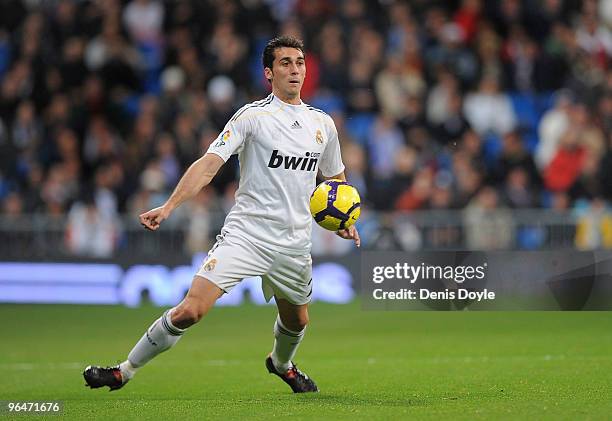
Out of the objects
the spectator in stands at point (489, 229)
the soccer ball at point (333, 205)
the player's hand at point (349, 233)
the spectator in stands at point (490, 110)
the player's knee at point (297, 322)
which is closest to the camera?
the soccer ball at point (333, 205)

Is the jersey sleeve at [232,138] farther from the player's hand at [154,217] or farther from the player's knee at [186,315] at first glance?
the player's knee at [186,315]

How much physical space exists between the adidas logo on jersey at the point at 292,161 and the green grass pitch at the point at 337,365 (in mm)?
1613

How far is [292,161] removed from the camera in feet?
28.7

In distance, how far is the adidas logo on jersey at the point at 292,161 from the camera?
28.6 ft

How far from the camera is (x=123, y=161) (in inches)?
786

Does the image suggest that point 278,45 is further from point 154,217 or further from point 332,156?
point 154,217

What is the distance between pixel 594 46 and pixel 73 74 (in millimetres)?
8517

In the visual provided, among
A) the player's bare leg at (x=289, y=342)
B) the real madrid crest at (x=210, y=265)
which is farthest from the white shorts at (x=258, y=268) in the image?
the player's bare leg at (x=289, y=342)

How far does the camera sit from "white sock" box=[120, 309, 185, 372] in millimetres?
8508

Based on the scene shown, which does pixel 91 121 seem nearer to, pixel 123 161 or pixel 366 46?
A: pixel 123 161

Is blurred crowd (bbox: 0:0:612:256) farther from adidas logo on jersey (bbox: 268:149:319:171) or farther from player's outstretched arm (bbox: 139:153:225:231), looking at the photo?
player's outstretched arm (bbox: 139:153:225:231)

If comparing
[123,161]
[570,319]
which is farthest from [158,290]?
[570,319]

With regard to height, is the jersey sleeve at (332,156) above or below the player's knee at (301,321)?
above

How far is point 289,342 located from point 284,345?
0.18ft
